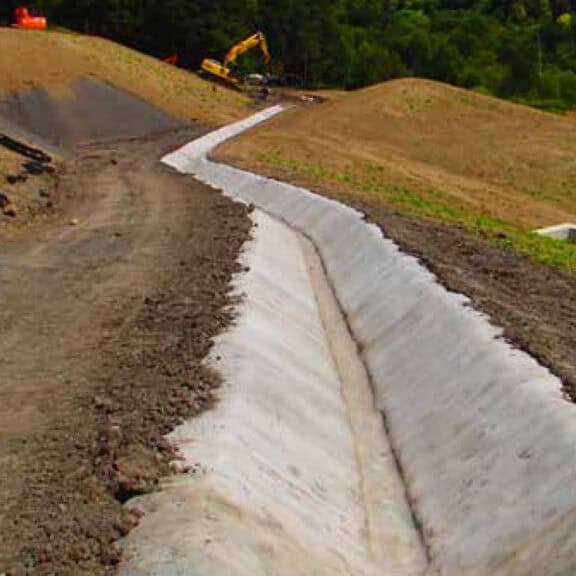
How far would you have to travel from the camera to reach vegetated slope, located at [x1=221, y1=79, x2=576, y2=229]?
39906mm

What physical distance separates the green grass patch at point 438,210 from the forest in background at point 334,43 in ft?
135

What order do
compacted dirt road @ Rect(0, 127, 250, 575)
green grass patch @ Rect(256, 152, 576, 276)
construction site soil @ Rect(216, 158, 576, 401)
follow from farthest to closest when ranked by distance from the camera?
green grass patch @ Rect(256, 152, 576, 276) < construction site soil @ Rect(216, 158, 576, 401) < compacted dirt road @ Rect(0, 127, 250, 575)

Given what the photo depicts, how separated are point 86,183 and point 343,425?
86.8 feet

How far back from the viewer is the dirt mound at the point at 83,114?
51438 millimetres

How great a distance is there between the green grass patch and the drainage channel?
723 cm

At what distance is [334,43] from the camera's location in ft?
314

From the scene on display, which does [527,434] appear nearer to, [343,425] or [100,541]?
[343,425]

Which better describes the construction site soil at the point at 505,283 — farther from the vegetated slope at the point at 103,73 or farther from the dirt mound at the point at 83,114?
the vegetated slope at the point at 103,73

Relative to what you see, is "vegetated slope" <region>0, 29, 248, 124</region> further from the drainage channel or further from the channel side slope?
the drainage channel

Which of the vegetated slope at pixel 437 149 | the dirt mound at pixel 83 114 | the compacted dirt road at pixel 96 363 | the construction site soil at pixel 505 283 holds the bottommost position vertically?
the dirt mound at pixel 83 114

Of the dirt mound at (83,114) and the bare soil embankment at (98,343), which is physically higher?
the bare soil embankment at (98,343)

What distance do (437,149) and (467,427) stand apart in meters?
43.6

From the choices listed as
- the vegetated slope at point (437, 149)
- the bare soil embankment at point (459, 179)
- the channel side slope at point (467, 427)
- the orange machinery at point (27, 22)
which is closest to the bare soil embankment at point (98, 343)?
the channel side slope at point (467, 427)

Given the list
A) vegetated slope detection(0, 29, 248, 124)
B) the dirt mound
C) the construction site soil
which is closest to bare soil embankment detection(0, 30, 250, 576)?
the construction site soil
